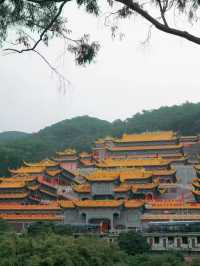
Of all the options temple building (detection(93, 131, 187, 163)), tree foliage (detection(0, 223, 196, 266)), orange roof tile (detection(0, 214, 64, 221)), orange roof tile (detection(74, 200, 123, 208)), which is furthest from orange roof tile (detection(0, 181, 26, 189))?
tree foliage (detection(0, 223, 196, 266))

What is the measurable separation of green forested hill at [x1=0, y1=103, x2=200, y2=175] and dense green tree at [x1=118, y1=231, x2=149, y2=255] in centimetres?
3851

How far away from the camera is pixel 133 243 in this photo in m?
28.8

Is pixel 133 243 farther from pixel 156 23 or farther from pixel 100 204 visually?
pixel 156 23

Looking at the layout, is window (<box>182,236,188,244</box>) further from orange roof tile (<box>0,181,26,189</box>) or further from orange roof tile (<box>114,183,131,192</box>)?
orange roof tile (<box>0,181,26,189</box>)

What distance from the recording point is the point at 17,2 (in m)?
8.58

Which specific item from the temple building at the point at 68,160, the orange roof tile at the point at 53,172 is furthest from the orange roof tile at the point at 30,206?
the temple building at the point at 68,160

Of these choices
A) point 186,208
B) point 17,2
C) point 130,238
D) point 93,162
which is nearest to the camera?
point 17,2

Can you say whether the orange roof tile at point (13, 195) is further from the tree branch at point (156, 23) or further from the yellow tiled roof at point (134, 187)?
the tree branch at point (156, 23)

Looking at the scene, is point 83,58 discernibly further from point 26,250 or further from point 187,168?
point 187,168

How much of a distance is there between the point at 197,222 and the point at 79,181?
72.2ft

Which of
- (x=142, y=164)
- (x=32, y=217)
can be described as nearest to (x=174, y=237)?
(x=32, y=217)

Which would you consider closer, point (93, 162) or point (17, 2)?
point (17, 2)

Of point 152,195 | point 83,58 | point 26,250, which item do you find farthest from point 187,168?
point 83,58

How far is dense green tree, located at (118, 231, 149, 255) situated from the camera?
28.4 m
